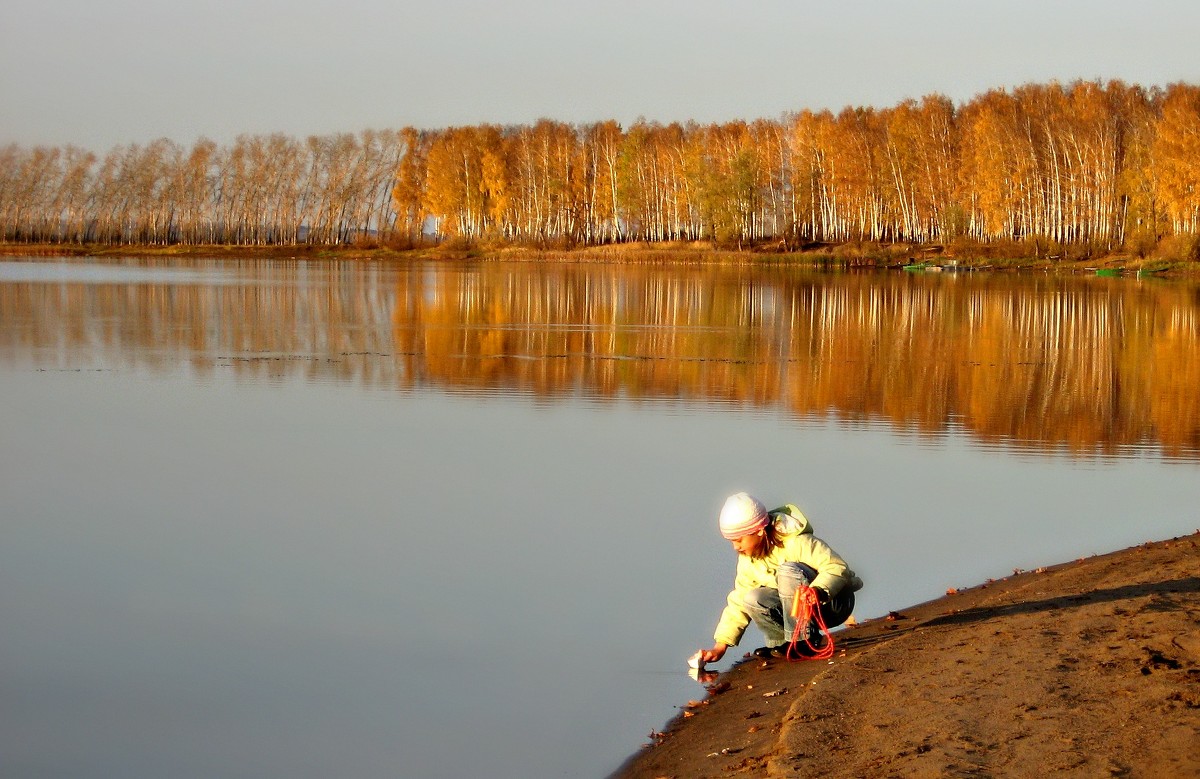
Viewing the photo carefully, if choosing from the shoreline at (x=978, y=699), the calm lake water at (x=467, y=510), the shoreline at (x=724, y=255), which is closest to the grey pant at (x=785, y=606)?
the shoreline at (x=978, y=699)

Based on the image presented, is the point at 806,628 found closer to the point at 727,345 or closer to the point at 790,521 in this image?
the point at 790,521

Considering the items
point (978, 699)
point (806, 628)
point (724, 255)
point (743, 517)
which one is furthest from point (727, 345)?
point (724, 255)

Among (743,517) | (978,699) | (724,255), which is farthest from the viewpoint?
(724,255)

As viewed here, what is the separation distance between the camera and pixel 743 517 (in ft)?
22.8

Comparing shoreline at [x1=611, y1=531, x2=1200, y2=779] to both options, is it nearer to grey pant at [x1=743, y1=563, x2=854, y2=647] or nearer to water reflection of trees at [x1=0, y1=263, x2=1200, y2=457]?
grey pant at [x1=743, y1=563, x2=854, y2=647]

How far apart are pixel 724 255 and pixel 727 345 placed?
63037 mm

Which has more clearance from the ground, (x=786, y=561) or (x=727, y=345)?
(x=786, y=561)

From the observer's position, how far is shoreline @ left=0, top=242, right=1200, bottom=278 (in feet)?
242

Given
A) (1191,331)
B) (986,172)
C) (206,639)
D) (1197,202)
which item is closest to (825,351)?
(1191,331)

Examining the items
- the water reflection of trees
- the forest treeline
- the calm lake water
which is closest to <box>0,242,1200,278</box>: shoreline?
the forest treeline

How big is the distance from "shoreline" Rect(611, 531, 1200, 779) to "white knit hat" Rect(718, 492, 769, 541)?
30.1 inches

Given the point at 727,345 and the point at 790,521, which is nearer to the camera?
the point at 790,521

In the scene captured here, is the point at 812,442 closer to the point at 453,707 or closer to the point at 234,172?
the point at 453,707

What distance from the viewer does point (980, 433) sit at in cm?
1709
